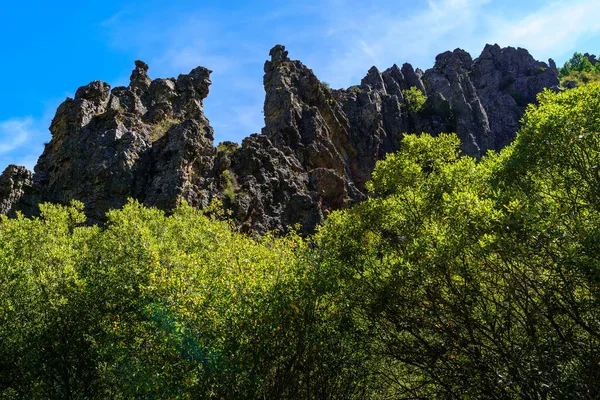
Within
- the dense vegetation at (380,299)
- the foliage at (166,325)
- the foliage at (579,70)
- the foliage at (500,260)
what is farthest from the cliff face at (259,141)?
the foliage at (500,260)

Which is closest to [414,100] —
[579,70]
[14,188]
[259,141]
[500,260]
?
[259,141]

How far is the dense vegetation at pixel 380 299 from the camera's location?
39.5 feet

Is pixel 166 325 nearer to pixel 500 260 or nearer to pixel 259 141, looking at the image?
pixel 500 260

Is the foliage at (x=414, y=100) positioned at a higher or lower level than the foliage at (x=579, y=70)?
lower

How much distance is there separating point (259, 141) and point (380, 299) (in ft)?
193

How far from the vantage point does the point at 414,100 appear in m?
111

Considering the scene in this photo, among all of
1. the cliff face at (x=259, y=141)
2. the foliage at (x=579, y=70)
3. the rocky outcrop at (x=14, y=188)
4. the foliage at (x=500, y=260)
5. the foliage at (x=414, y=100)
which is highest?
the foliage at (x=579, y=70)

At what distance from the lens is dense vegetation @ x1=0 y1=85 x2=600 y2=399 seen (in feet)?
39.5

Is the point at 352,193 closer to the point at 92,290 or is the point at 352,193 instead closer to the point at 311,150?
the point at 311,150

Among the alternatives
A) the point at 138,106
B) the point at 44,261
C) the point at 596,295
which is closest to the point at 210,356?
the point at 596,295

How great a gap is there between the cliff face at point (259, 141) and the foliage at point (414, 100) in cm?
140

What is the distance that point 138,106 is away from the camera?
6969cm

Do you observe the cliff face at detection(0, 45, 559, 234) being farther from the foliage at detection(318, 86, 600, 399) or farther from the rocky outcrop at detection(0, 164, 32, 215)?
the foliage at detection(318, 86, 600, 399)

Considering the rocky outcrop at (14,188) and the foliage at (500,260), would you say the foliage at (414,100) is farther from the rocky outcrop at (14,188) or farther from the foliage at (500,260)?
the foliage at (500,260)
